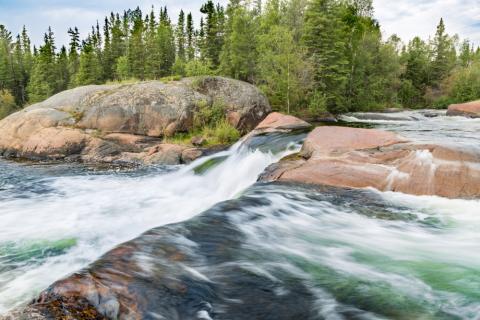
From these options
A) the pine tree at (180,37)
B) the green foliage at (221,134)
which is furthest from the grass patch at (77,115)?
the pine tree at (180,37)

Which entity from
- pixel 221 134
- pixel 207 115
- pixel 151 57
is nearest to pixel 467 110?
pixel 207 115

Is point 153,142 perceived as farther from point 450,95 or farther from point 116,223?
point 450,95

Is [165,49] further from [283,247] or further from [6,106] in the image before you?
[283,247]

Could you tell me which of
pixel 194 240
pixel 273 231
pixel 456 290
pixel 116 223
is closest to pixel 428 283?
pixel 456 290

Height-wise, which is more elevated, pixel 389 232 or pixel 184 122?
pixel 184 122

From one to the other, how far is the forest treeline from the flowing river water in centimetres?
1609

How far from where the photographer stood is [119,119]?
16484 millimetres

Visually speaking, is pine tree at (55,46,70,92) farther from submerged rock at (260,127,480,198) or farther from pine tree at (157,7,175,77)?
submerged rock at (260,127,480,198)

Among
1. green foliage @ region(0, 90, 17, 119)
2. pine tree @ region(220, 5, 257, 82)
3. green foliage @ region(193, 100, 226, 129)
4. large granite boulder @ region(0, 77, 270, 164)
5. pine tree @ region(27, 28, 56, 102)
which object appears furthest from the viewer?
pine tree @ region(27, 28, 56, 102)

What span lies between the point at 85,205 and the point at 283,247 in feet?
17.8

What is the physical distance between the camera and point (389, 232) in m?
5.05

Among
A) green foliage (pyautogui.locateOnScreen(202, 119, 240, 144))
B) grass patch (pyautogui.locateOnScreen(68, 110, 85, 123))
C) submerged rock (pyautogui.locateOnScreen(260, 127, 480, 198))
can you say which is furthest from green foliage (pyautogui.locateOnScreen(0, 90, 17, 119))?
submerged rock (pyautogui.locateOnScreen(260, 127, 480, 198))

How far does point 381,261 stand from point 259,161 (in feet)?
21.6

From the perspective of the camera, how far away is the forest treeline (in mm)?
25250
